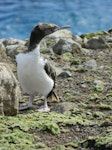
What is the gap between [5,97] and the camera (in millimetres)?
5414

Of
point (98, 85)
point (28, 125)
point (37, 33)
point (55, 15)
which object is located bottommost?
point (55, 15)

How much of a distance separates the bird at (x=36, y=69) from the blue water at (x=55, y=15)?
38.4ft

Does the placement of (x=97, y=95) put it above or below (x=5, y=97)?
below

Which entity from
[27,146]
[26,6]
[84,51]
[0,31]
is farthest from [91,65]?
[26,6]

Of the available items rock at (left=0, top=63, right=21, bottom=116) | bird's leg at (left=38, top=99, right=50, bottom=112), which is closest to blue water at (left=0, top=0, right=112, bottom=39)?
bird's leg at (left=38, top=99, right=50, bottom=112)

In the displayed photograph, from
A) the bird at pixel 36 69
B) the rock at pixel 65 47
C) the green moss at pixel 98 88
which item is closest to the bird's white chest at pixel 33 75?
the bird at pixel 36 69

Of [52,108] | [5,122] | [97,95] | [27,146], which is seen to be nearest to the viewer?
[27,146]

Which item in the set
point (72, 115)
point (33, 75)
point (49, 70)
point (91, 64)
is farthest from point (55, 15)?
point (72, 115)

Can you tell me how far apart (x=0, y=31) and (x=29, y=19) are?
200 cm

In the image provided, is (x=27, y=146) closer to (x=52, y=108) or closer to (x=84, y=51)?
(x=52, y=108)

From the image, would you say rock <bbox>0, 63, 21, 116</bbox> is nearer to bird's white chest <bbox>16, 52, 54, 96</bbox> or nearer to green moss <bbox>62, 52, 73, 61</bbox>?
bird's white chest <bbox>16, 52, 54, 96</bbox>

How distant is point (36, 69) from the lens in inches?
242

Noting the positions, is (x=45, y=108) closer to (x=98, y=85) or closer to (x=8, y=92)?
(x=8, y=92)

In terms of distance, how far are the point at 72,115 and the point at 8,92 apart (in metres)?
0.84
